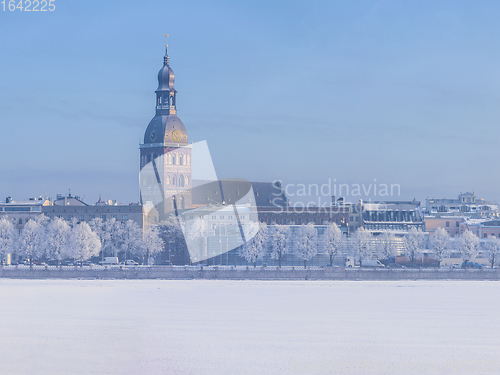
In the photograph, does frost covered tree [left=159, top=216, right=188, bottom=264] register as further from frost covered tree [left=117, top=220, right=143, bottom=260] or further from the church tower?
the church tower

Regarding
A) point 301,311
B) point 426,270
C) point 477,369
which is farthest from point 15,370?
point 426,270

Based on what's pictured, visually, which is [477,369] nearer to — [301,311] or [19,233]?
[301,311]

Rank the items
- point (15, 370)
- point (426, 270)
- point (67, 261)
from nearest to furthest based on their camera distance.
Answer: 1. point (15, 370)
2. point (426, 270)
3. point (67, 261)

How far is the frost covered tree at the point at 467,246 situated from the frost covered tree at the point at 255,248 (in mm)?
25894

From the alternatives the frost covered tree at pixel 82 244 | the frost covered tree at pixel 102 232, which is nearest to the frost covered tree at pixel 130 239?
the frost covered tree at pixel 102 232

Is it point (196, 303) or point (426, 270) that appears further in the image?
point (426, 270)

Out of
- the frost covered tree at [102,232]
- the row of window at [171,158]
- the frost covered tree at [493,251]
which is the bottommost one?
the frost covered tree at [493,251]

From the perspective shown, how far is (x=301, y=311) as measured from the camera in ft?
178

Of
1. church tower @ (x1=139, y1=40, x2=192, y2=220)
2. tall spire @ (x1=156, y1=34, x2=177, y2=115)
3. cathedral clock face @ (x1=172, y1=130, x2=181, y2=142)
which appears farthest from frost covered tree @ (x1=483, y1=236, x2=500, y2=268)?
tall spire @ (x1=156, y1=34, x2=177, y2=115)

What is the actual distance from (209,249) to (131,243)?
41.3 feet

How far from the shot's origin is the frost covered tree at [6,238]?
104 m

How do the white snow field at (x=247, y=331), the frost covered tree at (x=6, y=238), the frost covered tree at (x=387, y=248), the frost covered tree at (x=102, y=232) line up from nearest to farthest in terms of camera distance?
the white snow field at (x=247, y=331) → the frost covered tree at (x=6, y=238) → the frost covered tree at (x=102, y=232) → the frost covered tree at (x=387, y=248)

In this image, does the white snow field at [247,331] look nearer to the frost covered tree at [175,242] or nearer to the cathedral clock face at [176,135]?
the frost covered tree at [175,242]

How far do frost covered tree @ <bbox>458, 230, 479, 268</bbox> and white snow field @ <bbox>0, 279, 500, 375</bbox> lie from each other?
107 feet
